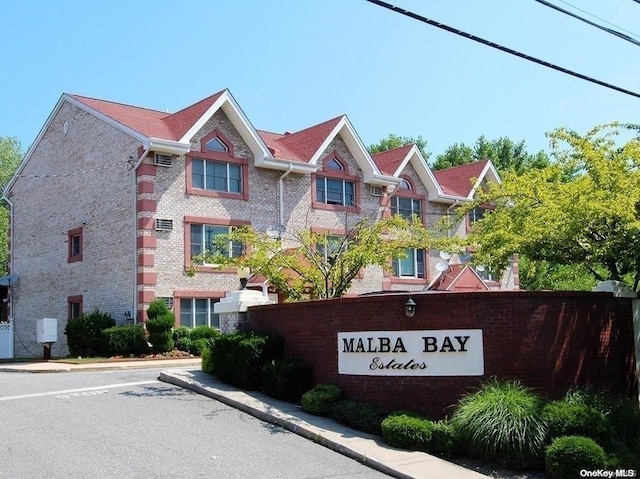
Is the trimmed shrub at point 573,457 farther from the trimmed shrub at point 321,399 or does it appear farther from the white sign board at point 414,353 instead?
the trimmed shrub at point 321,399

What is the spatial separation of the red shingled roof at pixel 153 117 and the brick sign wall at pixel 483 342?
15496mm

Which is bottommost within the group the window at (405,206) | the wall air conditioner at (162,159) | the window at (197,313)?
the window at (197,313)

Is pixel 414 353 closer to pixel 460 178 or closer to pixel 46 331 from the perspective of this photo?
pixel 46 331

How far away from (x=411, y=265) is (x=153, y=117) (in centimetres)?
1320

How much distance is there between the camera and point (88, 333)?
26062 mm

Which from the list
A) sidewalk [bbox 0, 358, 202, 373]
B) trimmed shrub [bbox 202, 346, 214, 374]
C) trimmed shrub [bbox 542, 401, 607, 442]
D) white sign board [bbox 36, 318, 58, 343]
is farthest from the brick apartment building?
trimmed shrub [bbox 542, 401, 607, 442]

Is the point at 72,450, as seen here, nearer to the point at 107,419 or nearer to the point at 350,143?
the point at 107,419

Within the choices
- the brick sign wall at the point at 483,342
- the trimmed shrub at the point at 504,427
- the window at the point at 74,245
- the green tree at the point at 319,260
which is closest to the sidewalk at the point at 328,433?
the trimmed shrub at the point at 504,427

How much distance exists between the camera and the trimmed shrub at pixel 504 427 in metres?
10.3

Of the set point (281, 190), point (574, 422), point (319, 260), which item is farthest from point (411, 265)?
point (574, 422)

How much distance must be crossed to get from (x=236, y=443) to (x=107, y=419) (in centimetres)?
254

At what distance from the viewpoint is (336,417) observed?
12.6 meters

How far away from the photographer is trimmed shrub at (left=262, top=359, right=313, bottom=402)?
13875mm

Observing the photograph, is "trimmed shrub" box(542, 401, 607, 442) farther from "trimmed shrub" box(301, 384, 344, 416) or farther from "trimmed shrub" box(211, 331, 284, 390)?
"trimmed shrub" box(211, 331, 284, 390)
